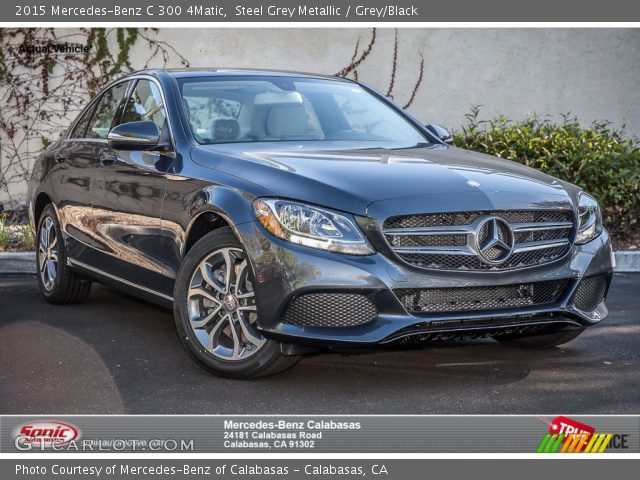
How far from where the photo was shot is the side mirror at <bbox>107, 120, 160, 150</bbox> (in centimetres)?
615

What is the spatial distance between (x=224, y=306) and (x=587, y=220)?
1.97 metres

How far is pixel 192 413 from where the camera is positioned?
5.05m

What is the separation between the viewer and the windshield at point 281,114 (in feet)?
21.0

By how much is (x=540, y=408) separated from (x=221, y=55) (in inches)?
338

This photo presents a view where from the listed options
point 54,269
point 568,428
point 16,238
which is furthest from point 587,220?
point 16,238

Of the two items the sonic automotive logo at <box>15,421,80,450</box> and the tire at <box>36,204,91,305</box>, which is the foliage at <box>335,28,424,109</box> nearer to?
the tire at <box>36,204,91,305</box>

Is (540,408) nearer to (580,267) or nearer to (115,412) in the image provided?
(580,267)

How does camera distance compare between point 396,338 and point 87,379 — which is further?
point 87,379

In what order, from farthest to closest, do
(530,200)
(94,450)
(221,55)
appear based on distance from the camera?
(221,55) → (530,200) → (94,450)

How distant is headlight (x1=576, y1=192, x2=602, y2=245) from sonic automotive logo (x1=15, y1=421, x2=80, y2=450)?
272 centimetres

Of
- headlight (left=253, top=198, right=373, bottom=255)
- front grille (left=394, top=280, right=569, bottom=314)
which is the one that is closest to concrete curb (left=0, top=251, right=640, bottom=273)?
front grille (left=394, top=280, right=569, bottom=314)

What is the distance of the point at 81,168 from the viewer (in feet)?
24.0

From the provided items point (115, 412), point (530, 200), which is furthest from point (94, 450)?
point (530, 200)

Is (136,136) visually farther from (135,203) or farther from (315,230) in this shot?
(315,230)
